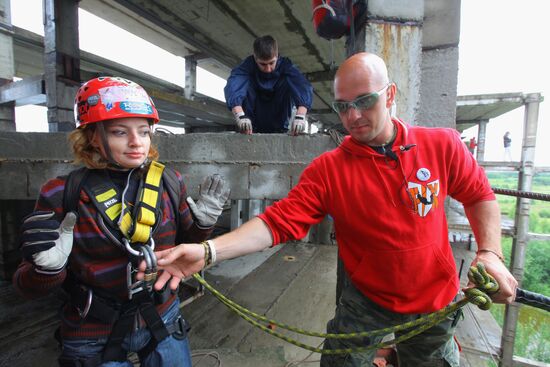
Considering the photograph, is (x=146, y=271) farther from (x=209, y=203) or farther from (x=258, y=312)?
(x=258, y=312)

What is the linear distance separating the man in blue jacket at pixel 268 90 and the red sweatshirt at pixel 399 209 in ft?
6.53

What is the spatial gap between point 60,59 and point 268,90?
4.65 meters

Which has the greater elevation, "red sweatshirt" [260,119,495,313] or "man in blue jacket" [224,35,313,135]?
"man in blue jacket" [224,35,313,135]

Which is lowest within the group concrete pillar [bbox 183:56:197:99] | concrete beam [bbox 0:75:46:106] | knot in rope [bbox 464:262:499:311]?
knot in rope [bbox 464:262:499:311]

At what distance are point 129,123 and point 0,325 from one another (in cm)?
450

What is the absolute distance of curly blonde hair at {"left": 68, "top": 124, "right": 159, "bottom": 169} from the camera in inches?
63.4

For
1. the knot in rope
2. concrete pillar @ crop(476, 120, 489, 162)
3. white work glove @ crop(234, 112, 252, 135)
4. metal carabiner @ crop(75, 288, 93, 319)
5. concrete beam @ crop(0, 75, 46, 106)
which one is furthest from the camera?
concrete pillar @ crop(476, 120, 489, 162)

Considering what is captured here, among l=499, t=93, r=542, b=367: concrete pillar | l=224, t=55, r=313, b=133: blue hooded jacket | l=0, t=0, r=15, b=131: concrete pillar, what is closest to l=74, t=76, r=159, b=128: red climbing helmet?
l=224, t=55, r=313, b=133: blue hooded jacket

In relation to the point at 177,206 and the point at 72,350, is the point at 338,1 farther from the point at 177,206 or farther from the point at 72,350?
the point at 72,350

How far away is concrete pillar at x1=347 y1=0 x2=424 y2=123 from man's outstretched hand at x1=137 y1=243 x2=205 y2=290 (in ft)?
7.77

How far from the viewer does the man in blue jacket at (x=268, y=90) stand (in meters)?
3.75

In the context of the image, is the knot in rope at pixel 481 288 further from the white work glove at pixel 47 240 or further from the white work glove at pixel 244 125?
the white work glove at pixel 244 125

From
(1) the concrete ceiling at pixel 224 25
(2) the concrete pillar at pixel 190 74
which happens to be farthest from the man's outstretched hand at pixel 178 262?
(2) the concrete pillar at pixel 190 74

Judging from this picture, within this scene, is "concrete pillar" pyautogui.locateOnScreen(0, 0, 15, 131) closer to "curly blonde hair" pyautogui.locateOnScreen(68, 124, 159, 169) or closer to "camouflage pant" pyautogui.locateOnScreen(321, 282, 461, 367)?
"curly blonde hair" pyautogui.locateOnScreen(68, 124, 159, 169)
